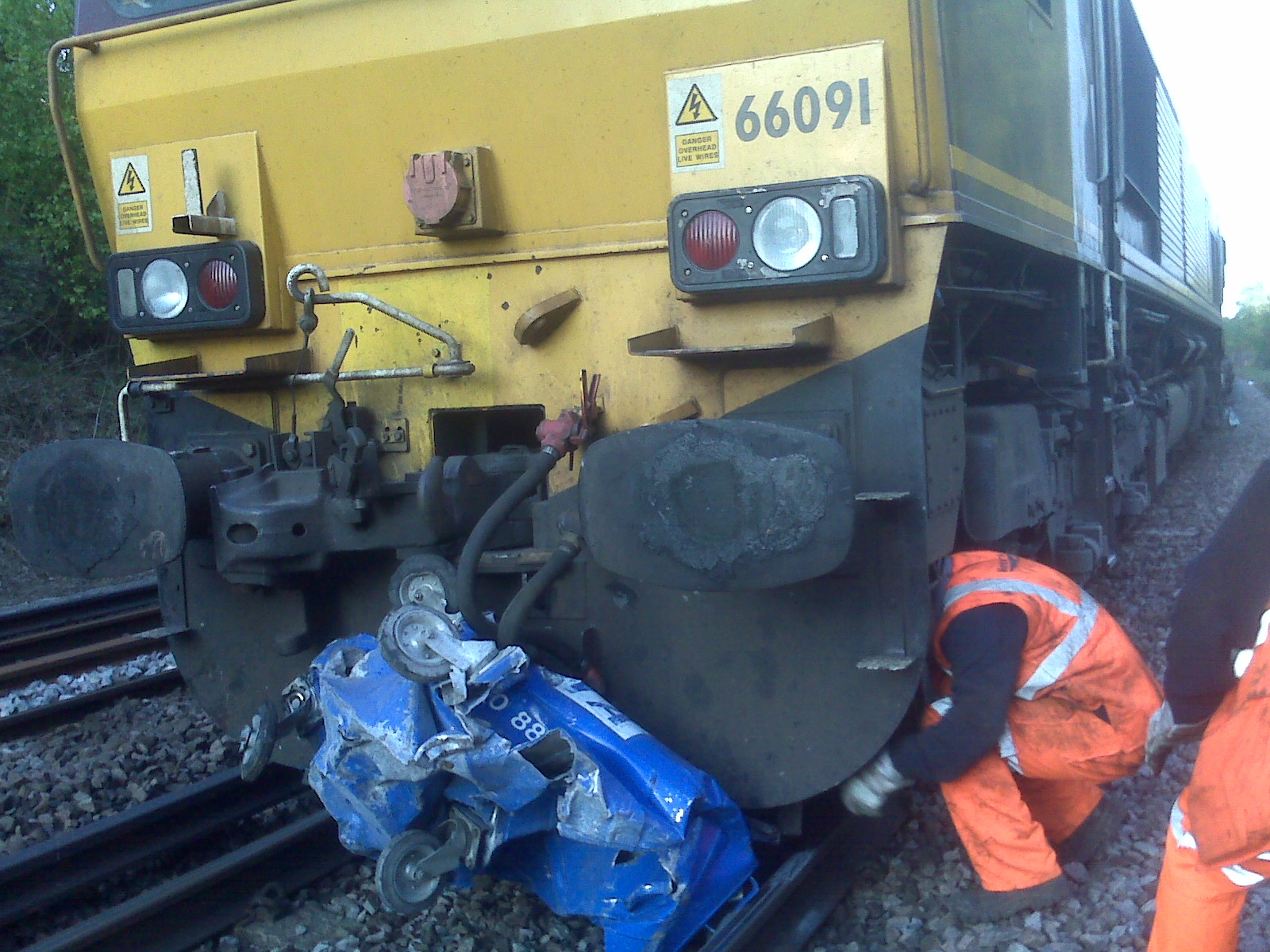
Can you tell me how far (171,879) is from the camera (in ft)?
10.1

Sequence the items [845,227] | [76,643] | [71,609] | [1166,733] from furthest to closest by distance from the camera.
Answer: [71,609] → [76,643] → [845,227] → [1166,733]

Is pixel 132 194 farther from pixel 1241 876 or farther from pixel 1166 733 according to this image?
pixel 1241 876

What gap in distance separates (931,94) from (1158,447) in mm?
6077

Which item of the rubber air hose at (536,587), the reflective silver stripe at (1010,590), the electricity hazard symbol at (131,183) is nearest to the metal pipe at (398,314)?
the rubber air hose at (536,587)

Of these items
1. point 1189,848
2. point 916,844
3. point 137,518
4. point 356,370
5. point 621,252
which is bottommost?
point 916,844

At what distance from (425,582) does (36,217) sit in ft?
40.0

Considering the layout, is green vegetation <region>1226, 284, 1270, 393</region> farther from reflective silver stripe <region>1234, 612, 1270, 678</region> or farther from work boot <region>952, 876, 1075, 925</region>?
reflective silver stripe <region>1234, 612, 1270, 678</region>

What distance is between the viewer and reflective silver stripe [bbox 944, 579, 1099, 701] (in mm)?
2719

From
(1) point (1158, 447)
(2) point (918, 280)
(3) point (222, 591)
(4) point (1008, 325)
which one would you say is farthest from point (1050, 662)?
(1) point (1158, 447)

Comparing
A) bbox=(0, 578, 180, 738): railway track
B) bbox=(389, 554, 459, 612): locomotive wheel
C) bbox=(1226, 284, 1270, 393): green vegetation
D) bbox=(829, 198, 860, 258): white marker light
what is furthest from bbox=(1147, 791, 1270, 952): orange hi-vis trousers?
bbox=(1226, 284, 1270, 393): green vegetation

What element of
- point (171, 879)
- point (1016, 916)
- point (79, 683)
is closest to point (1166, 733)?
point (1016, 916)

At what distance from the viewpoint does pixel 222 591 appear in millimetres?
3199

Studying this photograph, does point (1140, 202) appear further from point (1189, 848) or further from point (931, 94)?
Answer: point (1189, 848)

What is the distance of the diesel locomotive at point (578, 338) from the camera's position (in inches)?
98.2
